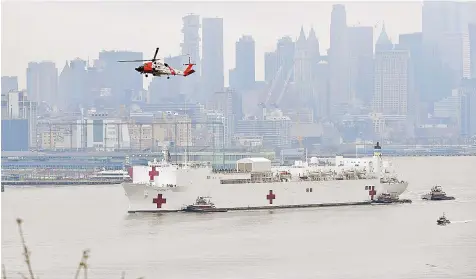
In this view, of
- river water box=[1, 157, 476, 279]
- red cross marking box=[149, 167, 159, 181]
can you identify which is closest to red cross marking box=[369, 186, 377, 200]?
river water box=[1, 157, 476, 279]

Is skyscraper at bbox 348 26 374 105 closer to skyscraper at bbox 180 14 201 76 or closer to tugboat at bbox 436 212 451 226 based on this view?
skyscraper at bbox 180 14 201 76

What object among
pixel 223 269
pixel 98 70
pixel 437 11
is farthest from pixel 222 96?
pixel 223 269

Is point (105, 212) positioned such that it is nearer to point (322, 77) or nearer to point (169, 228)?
point (169, 228)

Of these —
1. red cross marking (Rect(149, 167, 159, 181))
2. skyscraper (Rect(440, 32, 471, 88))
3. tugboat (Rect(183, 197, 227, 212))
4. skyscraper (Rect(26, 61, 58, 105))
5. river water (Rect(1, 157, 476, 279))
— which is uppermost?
skyscraper (Rect(440, 32, 471, 88))

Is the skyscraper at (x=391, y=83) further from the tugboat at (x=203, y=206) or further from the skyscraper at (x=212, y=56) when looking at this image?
the tugboat at (x=203, y=206)

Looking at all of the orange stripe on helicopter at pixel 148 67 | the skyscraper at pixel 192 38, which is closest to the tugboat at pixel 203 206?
the orange stripe on helicopter at pixel 148 67

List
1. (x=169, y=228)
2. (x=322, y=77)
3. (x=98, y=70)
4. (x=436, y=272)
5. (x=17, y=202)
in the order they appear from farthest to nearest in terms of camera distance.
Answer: (x=322, y=77), (x=98, y=70), (x=17, y=202), (x=169, y=228), (x=436, y=272)
